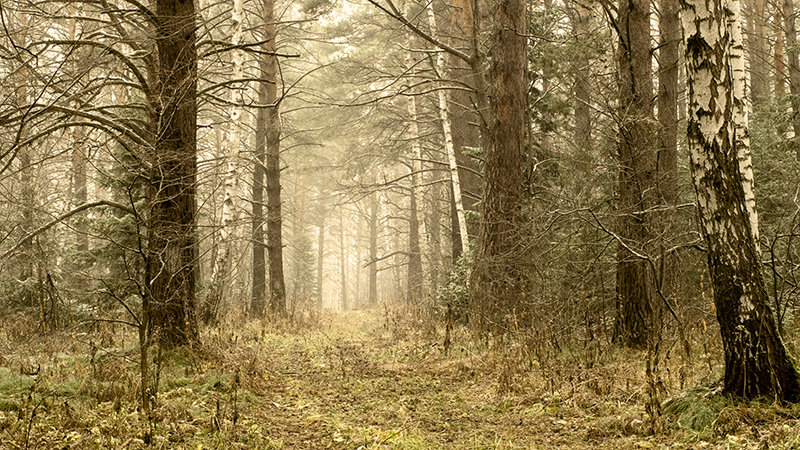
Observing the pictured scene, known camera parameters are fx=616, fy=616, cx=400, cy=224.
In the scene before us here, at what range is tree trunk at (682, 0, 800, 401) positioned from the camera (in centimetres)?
447

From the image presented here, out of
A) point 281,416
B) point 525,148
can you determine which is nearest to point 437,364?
point 281,416

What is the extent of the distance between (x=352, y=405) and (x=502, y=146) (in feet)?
17.4

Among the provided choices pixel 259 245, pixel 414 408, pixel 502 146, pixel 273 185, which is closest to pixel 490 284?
pixel 502 146

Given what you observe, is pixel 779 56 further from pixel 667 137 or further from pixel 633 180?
pixel 633 180

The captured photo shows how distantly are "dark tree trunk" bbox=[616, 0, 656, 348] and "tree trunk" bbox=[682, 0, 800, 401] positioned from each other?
2588 millimetres

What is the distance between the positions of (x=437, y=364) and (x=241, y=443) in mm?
4023

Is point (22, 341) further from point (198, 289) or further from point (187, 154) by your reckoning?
point (187, 154)

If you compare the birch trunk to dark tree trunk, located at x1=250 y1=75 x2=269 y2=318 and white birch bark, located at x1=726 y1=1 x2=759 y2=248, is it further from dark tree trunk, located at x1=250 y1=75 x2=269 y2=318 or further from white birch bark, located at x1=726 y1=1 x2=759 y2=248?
white birch bark, located at x1=726 y1=1 x2=759 y2=248

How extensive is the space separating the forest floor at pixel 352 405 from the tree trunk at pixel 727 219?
0.89 feet

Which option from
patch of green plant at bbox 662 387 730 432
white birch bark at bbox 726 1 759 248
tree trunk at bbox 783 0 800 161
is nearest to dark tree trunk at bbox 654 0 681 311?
white birch bark at bbox 726 1 759 248

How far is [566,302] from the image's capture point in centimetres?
833

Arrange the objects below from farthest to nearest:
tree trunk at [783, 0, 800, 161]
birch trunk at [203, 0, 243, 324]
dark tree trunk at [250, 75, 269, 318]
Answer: dark tree trunk at [250, 75, 269, 318], tree trunk at [783, 0, 800, 161], birch trunk at [203, 0, 243, 324]

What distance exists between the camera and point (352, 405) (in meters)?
A: 6.50

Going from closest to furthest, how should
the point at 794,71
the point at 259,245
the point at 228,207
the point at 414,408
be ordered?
1. the point at 414,408
2. the point at 228,207
3. the point at 794,71
4. the point at 259,245
